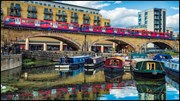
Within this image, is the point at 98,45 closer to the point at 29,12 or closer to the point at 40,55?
the point at 29,12

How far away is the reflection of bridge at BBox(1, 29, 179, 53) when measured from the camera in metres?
45.8

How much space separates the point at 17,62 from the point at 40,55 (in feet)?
37.9

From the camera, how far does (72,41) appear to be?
52156mm

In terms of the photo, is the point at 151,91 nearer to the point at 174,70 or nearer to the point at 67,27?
the point at 174,70

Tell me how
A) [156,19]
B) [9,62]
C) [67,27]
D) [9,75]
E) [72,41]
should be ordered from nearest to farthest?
[9,75] < [9,62] < [67,27] < [72,41] < [156,19]

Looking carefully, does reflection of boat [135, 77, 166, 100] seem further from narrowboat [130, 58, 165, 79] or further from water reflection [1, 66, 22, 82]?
water reflection [1, 66, 22, 82]

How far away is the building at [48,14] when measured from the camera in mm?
65119

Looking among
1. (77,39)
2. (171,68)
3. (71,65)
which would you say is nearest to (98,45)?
(77,39)

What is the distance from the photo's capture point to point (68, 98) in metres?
15.8

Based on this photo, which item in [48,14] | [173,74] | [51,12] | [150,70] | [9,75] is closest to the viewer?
[150,70]

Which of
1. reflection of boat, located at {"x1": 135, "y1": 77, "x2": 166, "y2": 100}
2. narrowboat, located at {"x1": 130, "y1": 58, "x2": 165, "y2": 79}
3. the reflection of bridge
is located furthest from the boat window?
the reflection of bridge

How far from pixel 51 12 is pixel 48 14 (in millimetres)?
1028

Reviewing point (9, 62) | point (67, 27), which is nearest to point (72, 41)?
point (67, 27)

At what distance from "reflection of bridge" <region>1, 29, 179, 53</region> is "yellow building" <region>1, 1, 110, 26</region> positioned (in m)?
7.46
